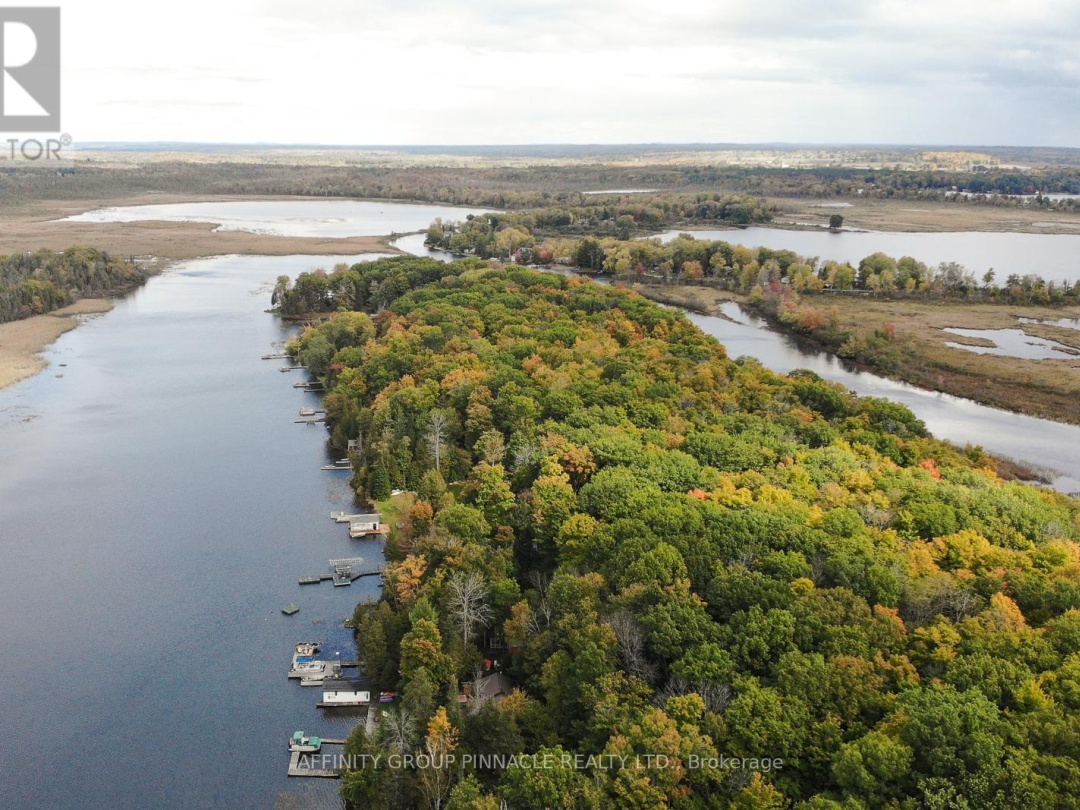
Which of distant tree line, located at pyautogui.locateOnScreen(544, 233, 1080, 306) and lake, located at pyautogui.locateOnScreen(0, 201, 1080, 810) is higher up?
distant tree line, located at pyautogui.locateOnScreen(544, 233, 1080, 306)

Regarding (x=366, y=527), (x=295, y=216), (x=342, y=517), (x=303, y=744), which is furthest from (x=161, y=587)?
(x=295, y=216)

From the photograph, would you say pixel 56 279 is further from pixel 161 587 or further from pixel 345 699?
pixel 345 699

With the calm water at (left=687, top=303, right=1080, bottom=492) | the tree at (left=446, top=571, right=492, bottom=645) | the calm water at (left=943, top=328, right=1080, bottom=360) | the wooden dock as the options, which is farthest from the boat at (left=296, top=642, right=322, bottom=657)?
the calm water at (left=943, top=328, right=1080, bottom=360)

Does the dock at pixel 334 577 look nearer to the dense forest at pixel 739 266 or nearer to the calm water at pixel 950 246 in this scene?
the dense forest at pixel 739 266

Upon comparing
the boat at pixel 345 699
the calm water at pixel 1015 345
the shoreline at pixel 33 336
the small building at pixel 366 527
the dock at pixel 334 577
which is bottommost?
the boat at pixel 345 699

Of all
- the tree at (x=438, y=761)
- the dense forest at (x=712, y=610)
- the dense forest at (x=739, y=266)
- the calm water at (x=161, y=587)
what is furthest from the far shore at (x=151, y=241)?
the tree at (x=438, y=761)

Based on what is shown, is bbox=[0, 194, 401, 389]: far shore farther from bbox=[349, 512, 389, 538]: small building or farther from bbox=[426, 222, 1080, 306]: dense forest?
bbox=[349, 512, 389, 538]: small building

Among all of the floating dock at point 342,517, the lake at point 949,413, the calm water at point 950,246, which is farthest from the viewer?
the calm water at point 950,246
